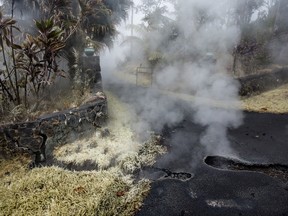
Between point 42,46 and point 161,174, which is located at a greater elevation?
point 42,46

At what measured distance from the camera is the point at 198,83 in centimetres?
1010

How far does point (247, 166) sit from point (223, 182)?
81 centimetres

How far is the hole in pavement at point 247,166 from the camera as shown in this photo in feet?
14.0

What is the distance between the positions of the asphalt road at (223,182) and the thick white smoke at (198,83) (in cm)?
49

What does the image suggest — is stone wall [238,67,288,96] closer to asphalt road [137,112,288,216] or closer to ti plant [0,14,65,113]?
asphalt road [137,112,288,216]

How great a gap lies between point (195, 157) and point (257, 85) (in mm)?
6204

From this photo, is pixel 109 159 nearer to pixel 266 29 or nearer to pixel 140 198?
pixel 140 198

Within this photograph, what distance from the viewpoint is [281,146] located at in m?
5.26

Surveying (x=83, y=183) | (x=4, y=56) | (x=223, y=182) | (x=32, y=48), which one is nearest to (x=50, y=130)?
(x=83, y=183)

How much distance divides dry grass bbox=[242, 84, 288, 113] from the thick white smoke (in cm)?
43

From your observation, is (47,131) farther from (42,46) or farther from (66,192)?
(42,46)

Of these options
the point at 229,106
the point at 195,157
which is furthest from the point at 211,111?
the point at 195,157

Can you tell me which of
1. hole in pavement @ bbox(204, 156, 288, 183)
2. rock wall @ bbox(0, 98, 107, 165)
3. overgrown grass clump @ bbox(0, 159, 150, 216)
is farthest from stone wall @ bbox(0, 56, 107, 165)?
hole in pavement @ bbox(204, 156, 288, 183)

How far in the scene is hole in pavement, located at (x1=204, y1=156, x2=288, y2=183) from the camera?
426 centimetres
